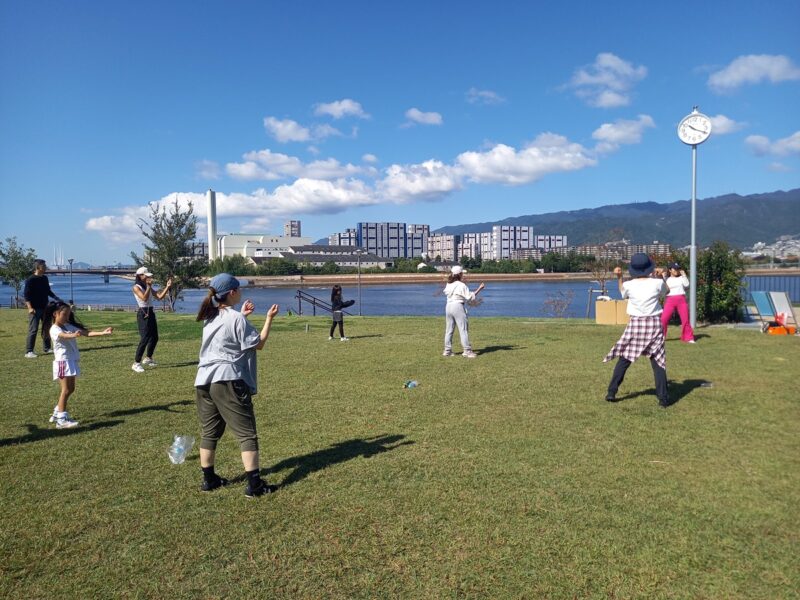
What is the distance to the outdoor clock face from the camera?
50.3 ft

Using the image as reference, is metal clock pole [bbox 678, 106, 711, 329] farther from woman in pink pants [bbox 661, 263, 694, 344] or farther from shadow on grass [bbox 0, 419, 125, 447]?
shadow on grass [bbox 0, 419, 125, 447]

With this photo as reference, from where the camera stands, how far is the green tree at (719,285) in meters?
16.5

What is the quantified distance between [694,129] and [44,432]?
1582cm

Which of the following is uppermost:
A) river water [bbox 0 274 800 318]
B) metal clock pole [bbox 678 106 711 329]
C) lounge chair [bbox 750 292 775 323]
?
metal clock pole [bbox 678 106 711 329]

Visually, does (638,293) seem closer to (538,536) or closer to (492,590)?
(538,536)

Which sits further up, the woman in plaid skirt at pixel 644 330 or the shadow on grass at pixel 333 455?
the woman in plaid skirt at pixel 644 330

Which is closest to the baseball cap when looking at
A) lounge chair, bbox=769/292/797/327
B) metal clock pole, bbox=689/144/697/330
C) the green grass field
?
the green grass field

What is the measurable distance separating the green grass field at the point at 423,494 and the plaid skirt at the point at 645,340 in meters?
0.67

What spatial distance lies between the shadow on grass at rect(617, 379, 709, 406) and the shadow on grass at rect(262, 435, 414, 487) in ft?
11.5

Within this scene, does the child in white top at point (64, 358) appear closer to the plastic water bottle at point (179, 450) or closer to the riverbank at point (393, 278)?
the plastic water bottle at point (179, 450)

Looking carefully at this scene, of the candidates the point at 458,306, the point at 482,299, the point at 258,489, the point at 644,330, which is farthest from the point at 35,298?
the point at 482,299

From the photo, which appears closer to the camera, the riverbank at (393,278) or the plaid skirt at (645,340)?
the plaid skirt at (645,340)

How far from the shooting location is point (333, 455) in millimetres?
5777

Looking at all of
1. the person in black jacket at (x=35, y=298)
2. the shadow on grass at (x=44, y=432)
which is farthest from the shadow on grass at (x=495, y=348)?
the person in black jacket at (x=35, y=298)
